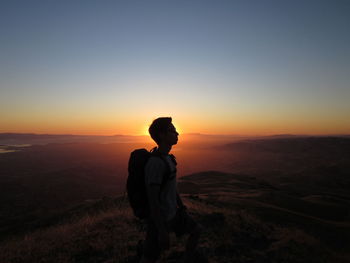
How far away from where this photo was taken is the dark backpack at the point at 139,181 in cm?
307

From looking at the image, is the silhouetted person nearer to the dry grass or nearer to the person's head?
the person's head

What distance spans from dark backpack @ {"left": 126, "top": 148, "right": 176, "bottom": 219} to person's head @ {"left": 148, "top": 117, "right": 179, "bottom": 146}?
0.75 ft

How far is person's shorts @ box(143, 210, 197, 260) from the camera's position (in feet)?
10.4

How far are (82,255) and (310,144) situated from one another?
13296 centimetres

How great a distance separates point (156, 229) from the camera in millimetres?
3170

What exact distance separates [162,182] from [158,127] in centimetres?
69

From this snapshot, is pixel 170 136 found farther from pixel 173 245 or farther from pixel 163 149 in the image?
pixel 173 245

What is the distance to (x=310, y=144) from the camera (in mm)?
122062

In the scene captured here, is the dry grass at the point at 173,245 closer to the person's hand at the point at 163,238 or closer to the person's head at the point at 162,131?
the person's hand at the point at 163,238

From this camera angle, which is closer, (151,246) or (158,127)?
(151,246)

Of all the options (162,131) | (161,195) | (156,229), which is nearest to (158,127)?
Result: (162,131)

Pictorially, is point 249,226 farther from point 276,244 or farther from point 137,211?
point 137,211

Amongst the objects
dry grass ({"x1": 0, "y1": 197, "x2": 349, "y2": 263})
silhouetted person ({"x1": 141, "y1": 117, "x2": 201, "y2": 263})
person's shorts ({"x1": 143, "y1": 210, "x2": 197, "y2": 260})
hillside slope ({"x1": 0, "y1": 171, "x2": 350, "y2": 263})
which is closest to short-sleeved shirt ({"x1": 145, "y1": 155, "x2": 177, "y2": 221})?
silhouetted person ({"x1": 141, "y1": 117, "x2": 201, "y2": 263})

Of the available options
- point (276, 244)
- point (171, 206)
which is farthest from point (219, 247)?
point (171, 206)
